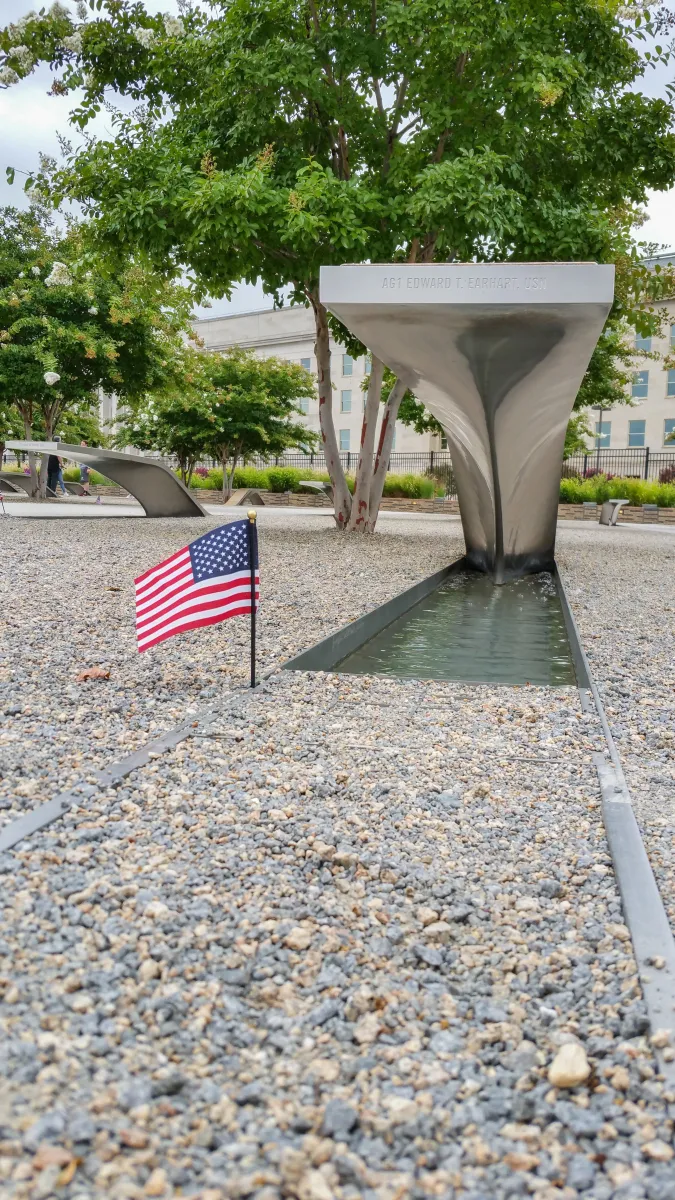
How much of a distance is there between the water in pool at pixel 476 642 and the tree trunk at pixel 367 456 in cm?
482

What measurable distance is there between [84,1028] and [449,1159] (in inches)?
29.5

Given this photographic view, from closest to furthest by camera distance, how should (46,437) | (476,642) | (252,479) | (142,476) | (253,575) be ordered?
(253,575) → (476,642) → (142,476) → (46,437) → (252,479)

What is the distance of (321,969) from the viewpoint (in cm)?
211

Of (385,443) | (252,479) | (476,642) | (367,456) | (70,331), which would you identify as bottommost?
(476,642)

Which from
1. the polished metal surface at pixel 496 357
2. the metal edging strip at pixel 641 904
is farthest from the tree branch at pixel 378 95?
the metal edging strip at pixel 641 904

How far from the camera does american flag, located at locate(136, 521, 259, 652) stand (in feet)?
15.0

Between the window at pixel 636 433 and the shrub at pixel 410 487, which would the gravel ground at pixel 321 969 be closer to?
the shrub at pixel 410 487

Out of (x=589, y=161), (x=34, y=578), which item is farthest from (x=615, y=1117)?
(x=589, y=161)

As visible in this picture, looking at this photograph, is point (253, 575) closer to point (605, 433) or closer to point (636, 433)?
point (636, 433)

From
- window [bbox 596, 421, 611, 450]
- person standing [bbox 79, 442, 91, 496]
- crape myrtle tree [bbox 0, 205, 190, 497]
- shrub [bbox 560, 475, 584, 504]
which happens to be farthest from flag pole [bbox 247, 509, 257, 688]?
window [bbox 596, 421, 611, 450]

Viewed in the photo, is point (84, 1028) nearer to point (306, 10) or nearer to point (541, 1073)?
point (541, 1073)

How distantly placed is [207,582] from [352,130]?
997cm

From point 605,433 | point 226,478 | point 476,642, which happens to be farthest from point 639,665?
point 605,433

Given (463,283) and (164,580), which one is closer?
(164,580)
